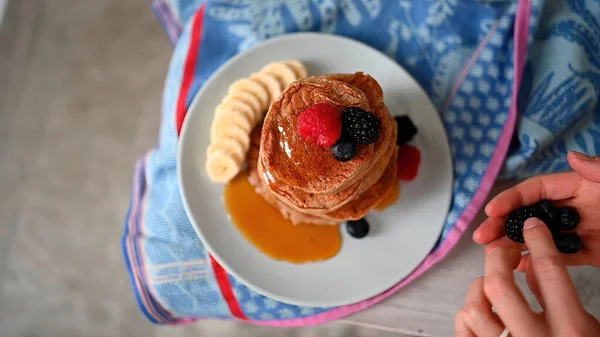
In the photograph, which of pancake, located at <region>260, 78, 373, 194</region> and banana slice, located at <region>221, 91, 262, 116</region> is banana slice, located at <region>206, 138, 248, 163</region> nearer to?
banana slice, located at <region>221, 91, 262, 116</region>

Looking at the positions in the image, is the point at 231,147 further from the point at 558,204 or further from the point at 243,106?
the point at 558,204

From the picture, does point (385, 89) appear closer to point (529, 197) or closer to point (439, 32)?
point (439, 32)

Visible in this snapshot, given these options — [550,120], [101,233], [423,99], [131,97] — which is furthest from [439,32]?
[101,233]

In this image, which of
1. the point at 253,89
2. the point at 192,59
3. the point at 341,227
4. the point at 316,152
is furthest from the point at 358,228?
the point at 192,59

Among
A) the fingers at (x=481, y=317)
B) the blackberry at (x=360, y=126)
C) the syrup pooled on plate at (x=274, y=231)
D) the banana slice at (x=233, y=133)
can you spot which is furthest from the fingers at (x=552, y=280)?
the banana slice at (x=233, y=133)

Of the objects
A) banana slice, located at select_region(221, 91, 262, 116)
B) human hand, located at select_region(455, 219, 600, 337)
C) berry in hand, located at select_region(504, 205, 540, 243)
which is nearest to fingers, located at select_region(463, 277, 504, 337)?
human hand, located at select_region(455, 219, 600, 337)
